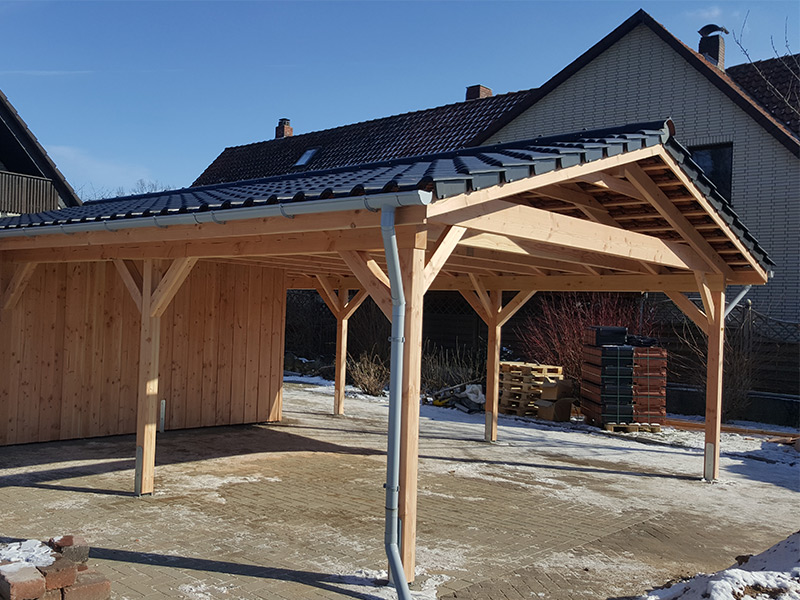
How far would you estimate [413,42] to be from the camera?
10.9m

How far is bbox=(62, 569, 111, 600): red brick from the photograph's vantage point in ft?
13.3

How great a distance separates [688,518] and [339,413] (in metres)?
6.88

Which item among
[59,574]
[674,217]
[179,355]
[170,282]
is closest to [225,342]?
[179,355]

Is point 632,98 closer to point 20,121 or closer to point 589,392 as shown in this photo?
point 589,392

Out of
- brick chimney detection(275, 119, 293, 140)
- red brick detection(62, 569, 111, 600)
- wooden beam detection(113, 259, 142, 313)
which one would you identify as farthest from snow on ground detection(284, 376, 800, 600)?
brick chimney detection(275, 119, 293, 140)

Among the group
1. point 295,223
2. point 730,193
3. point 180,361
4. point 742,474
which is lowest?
point 742,474

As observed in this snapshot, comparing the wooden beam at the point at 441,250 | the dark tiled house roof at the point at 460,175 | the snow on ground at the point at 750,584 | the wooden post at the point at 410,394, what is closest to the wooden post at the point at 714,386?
the dark tiled house roof at the point at 460,175

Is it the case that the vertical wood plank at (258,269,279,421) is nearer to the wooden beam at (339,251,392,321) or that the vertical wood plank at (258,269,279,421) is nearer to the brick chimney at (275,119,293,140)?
the wooden beam at (339,251,392,321)

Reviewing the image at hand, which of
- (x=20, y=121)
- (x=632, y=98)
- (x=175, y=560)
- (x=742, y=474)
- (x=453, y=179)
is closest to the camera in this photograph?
(x=453, y=179)

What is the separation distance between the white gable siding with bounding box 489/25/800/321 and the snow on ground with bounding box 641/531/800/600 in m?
10.7

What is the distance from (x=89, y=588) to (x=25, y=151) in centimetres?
1666

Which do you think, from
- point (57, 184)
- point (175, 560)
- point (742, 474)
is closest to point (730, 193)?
point (742, 474)

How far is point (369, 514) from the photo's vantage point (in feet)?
21.1

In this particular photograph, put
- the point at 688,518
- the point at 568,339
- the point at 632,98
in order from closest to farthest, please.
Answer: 1. the point at 688,518
2. the point at 568,339
3. the point at 632,98
